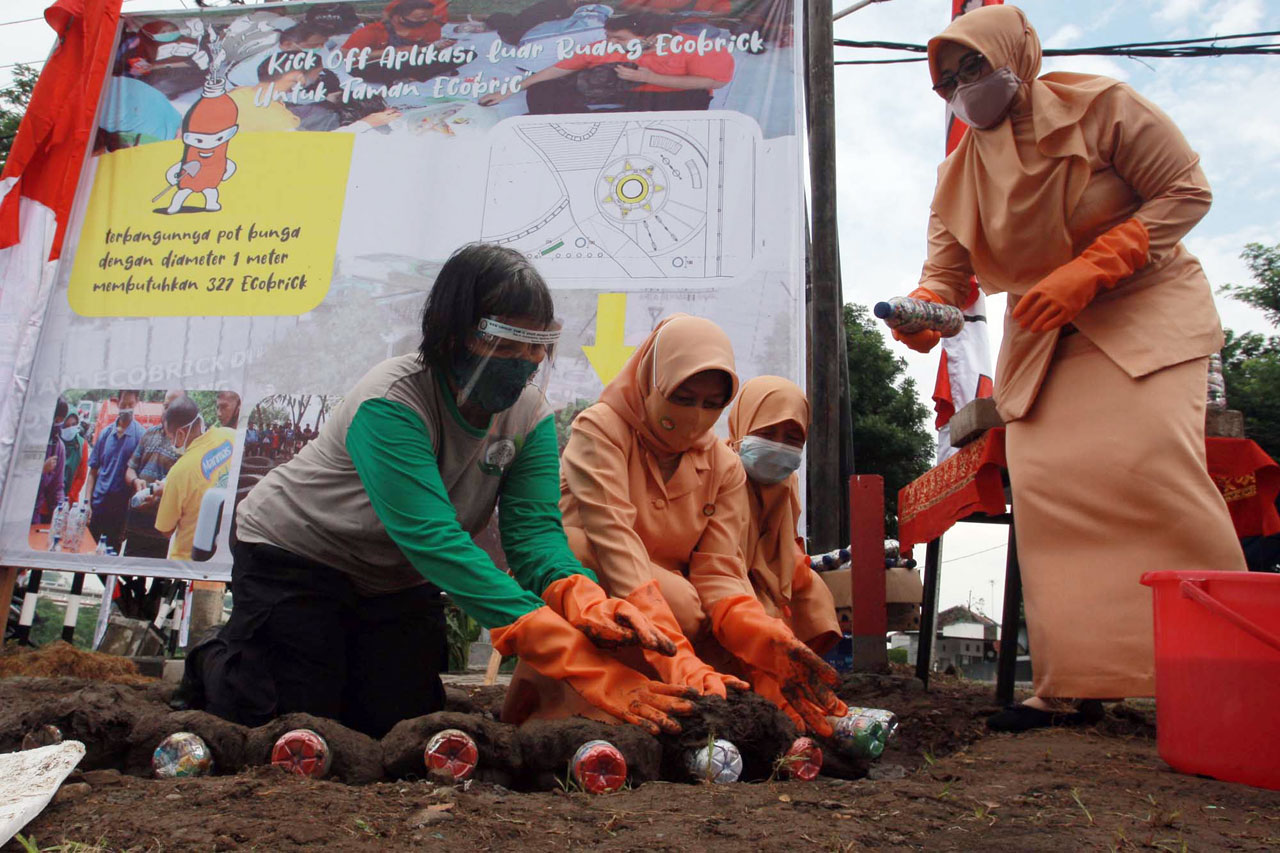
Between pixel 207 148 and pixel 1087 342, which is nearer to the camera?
pixel 1087 342

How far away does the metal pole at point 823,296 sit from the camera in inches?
214

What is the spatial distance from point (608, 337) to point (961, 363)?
93.3 inches

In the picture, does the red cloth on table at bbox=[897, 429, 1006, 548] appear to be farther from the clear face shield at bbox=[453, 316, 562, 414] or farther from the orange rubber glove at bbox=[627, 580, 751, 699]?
the clear face shield at bbox=[453, 316, 562, 414]

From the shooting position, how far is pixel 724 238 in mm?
4977

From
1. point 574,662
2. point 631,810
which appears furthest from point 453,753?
point 631,810

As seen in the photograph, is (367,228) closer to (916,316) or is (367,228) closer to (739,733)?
(916,316)

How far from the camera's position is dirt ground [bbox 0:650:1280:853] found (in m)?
1.42

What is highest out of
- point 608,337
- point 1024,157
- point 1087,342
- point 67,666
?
point 1024,157

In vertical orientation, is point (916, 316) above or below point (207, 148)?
below

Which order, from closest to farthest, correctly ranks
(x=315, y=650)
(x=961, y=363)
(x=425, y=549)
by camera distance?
(x=425, y=549) → (x=315, y=650) → (x=961, y=363)

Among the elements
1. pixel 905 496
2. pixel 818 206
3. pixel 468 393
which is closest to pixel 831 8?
pixel 818 206

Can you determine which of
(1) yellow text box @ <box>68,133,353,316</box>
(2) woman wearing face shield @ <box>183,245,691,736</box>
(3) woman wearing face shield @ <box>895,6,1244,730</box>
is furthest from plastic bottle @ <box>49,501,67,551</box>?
(3) woman wearing face shield @ <box>895,6,1244,730</box>

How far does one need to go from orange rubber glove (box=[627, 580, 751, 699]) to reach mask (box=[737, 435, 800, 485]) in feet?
2.84

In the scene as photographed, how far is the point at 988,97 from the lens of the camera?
9.68ft
